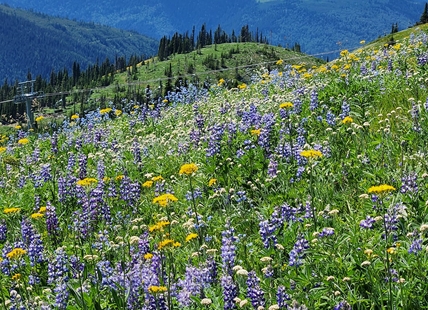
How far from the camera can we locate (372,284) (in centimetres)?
403

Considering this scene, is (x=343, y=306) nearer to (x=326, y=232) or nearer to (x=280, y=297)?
(x=280, y=297)

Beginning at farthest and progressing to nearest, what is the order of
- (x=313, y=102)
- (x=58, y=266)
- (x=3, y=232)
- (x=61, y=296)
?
(x=313, y=102)
(x=3, y=232)
(x=58, y=266)
(x=61, y=296)

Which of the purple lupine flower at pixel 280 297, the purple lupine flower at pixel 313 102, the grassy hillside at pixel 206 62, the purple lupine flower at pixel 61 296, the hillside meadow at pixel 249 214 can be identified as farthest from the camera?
the grassy hillside at pixel 206 62

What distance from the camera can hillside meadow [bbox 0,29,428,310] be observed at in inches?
163

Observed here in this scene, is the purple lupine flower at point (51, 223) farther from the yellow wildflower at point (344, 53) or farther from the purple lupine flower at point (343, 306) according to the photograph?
the yellow wildflower at point (344, 53)

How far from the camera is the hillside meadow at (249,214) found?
4152 mm

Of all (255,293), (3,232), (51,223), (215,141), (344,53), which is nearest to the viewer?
(255,293)

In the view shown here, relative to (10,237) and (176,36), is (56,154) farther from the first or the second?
(176,36)

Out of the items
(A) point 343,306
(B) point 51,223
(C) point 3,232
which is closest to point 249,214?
(A) point 343,306

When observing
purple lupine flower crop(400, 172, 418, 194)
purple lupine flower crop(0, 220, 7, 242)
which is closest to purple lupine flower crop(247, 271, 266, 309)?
purple lupine flower crop(400, 172, 418, 194)

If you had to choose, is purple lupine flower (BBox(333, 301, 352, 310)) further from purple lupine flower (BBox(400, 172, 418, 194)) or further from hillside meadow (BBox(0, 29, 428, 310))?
purple lupine flower (BBox(400, 172, 418, 194))

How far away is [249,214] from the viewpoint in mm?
6023

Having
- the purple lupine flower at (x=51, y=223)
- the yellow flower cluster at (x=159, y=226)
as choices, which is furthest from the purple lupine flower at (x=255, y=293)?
the purple lupine flower at (x=51, y=223)

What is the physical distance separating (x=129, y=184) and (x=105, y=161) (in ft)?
7.48
